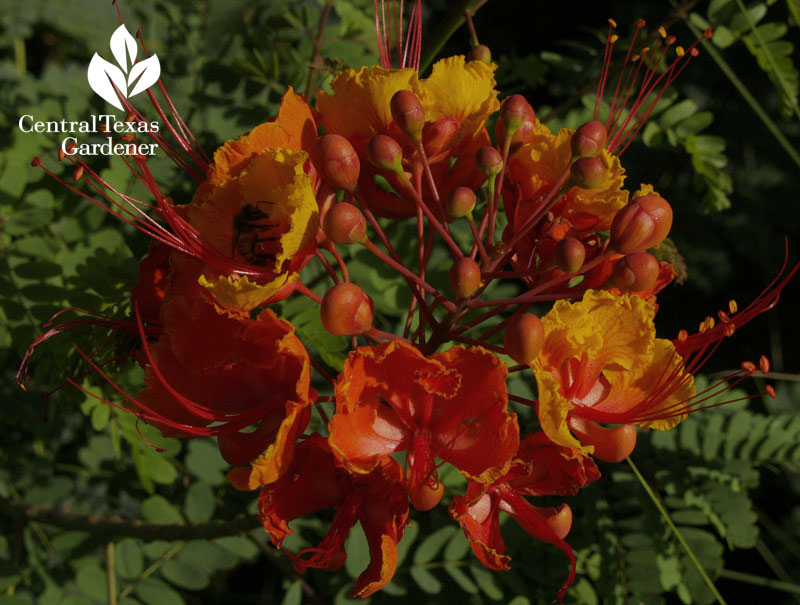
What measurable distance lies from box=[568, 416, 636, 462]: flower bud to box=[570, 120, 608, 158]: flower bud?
22.2 inches

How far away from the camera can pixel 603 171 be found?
1.45 meters

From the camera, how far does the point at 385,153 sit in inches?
56.9

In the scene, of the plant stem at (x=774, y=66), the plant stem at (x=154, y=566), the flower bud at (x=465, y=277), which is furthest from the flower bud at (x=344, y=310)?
the plant stem at (x=774, y=66)

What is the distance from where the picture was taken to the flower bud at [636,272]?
1.40 m

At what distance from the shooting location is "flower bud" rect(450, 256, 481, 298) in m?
1.37

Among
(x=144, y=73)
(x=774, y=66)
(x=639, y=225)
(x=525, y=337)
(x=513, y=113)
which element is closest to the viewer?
(x=525, y=337)

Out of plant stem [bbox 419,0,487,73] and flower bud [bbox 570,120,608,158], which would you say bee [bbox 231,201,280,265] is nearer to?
flower bud [bbox 570,120,608,158]

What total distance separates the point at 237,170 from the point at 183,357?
0.41 metres

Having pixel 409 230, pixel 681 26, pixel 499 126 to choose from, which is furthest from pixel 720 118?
pixel 499 126

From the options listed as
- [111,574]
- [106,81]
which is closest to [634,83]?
[106,81]

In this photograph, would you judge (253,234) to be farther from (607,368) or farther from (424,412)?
(607,368)

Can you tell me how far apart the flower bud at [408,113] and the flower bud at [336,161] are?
118 mm

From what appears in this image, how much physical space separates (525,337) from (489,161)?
38cm

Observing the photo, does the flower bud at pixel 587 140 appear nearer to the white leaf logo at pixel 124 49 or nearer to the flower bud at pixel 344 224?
the flower bud at pixel 344 224
